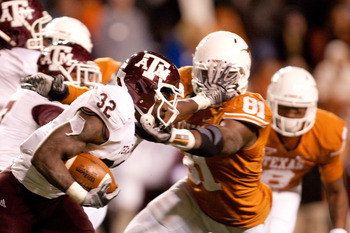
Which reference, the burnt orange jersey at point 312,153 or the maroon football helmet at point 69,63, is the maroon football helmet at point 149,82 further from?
the burnt orange jersey at point 312,153

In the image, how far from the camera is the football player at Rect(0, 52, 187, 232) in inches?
107

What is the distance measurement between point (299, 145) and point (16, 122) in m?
2.05

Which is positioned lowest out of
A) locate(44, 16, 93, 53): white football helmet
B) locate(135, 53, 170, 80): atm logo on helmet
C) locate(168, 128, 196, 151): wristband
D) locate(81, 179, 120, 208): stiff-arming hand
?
locate(81, 179, 120, 208): stiff-arming hand

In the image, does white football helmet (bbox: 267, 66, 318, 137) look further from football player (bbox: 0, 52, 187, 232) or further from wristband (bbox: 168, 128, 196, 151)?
wristband (bbox: 168, 128, 196, 151)

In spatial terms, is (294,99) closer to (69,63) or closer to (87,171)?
(69,63)

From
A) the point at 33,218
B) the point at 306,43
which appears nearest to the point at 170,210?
the point at 33,218

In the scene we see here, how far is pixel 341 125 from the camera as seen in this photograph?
4430 millimetres

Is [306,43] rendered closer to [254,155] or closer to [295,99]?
[295,99]

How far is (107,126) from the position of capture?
282 centimetres

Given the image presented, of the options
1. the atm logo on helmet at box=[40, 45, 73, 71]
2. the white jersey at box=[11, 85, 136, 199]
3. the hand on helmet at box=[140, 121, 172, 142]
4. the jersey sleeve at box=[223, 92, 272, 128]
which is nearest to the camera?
the white jersey at box=[11, 85, 136, 199]

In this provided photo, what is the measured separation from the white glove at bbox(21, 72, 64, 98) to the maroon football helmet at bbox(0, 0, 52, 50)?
70cm

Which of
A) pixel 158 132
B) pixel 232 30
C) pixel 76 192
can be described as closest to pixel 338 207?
pixel 158 132

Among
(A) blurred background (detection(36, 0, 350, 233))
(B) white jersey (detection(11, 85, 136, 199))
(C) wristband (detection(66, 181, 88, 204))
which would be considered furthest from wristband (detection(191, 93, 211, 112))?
(A) blurred background (detection(36, 0, 350, 233))

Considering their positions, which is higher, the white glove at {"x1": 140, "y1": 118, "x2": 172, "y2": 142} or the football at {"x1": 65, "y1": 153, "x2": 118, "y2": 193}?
the white glove at {"x1": 140, "y1": 118, "x2": 172, "y2": 142}
